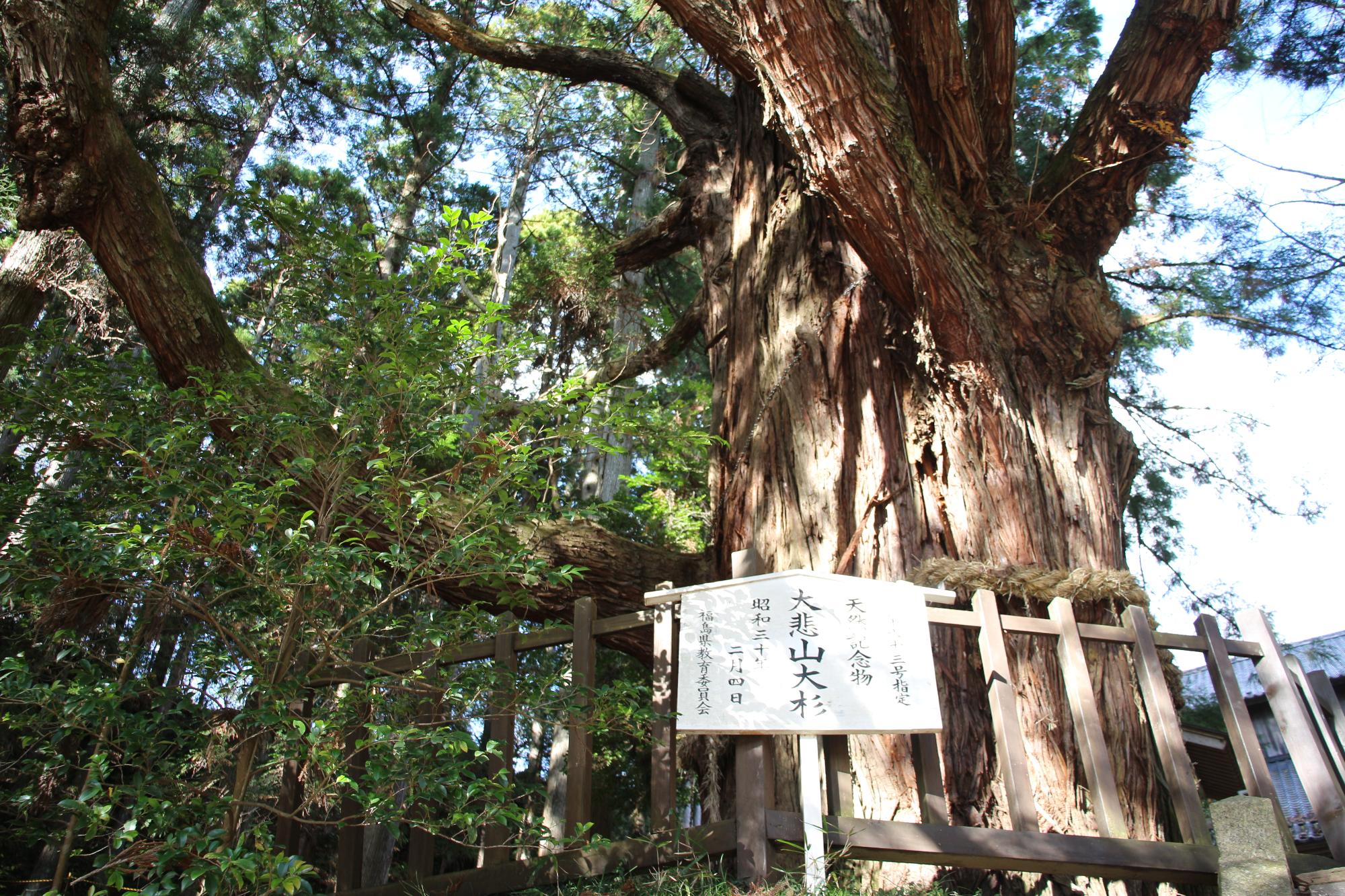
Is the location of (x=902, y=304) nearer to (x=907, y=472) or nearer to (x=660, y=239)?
(x=907, y=472)

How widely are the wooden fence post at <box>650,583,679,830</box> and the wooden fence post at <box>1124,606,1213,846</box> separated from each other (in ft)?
4.77

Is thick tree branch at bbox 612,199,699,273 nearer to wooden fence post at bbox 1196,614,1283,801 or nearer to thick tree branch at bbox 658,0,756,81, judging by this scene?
thick tree branch at bbox 658,0,756,81

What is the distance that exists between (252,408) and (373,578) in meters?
1.03

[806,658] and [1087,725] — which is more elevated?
[806,658]

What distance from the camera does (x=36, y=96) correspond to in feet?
10.6

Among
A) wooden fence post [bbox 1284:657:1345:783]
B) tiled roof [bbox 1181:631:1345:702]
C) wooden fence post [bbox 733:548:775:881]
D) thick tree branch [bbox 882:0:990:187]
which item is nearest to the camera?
wooden fence post [bbox 733:548:775:881]

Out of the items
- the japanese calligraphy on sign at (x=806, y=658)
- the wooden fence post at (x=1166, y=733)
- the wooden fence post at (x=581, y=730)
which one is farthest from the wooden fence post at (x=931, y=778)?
the wooden fence post at (x=581, y=730)

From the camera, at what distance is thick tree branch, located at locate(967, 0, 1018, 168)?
3830mm

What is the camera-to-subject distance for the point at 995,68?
12.9 ft

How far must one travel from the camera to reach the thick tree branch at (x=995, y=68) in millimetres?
3830

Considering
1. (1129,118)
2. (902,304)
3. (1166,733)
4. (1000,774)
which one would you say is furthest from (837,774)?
(1129,118)

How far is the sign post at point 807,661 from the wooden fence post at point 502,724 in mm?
501

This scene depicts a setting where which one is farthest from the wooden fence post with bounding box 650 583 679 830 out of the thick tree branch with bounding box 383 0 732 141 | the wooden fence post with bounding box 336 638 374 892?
the thick tree branch with bounding box 383 0 732 141

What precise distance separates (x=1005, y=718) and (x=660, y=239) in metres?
3.73
